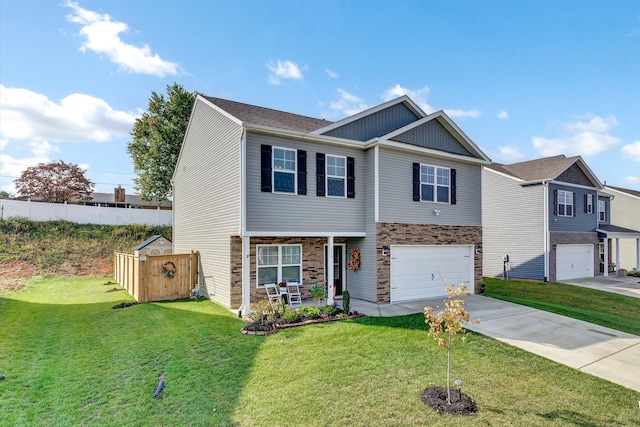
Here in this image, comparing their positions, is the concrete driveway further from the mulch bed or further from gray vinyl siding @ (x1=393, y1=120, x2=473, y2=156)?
the mulch bed

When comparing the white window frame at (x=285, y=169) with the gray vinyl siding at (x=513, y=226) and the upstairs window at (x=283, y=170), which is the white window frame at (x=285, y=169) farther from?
the gray vinyl siding at (x=513, y=226)

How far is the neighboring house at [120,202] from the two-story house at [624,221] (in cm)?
3828

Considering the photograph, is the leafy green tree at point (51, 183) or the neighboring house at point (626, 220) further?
the leafy green tree at point (51, 183)

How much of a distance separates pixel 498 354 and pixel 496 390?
5.60ft

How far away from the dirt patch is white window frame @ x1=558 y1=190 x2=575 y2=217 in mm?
→ 29033

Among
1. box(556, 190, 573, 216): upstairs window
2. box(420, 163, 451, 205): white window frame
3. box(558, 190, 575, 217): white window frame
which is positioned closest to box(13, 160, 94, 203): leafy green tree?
box(420, 163, 451, 205): white window frame

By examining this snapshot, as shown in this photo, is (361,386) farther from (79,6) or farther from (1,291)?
(1,291)

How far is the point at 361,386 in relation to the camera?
5363mm

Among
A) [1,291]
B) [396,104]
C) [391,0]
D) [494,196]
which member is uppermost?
[391,0]

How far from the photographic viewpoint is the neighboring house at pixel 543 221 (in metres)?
19.2

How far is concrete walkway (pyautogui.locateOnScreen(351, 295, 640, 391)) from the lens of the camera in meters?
6.38

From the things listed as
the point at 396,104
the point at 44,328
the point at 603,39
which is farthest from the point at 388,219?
the point at 603,39

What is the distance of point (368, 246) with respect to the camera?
38.8ft

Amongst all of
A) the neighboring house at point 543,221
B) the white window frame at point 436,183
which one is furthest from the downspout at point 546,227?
the white window frame at point 436,183
